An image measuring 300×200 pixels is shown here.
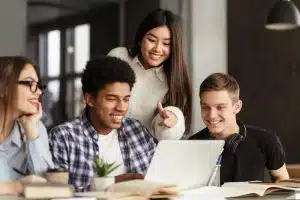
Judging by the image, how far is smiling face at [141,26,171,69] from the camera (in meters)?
2.21

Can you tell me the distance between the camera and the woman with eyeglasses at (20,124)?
1696 mm

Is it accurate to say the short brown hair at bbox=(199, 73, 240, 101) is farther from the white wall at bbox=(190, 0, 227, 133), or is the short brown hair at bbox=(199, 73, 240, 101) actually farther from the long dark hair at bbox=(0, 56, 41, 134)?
the white wall at bbox=(190, 0, 227, 133)

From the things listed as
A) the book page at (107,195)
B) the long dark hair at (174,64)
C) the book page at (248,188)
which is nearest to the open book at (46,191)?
the book page at (107,195)

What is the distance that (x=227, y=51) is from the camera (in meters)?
5.58

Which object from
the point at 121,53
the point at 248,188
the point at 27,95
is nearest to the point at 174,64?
the point at 121,53

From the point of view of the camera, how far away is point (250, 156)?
2139mm

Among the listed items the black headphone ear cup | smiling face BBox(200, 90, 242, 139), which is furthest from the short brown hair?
the black headphone ear cup

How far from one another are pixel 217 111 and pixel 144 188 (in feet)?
2.50

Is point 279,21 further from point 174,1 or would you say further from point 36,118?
point 36,118

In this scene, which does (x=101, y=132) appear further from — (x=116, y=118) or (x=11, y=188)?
(x=11, y=188)

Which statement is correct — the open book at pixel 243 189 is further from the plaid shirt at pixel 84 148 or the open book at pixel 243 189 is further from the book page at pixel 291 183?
the plaid shirt at pixel 84 148

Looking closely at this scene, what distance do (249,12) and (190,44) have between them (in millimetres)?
2028

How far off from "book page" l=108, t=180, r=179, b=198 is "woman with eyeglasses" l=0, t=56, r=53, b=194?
31 cm

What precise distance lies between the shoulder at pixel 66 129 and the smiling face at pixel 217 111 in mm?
465
